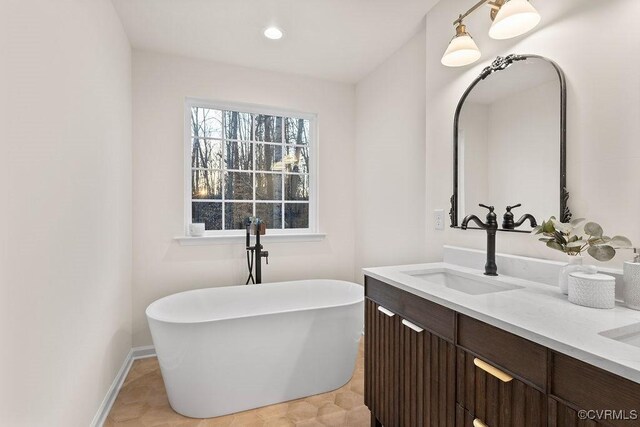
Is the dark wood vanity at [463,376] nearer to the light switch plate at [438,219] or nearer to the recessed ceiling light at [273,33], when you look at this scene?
the light switch plate at [438,219]

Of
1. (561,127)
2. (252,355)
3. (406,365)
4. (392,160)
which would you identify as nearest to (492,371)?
(406,365)

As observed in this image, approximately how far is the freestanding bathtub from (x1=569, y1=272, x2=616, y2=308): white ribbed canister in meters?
1.30

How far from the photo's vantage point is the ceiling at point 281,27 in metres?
2.09

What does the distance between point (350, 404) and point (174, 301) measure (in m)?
1.47

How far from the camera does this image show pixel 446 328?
3.78ft

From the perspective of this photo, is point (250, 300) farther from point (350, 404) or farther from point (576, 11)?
point (576, 11)

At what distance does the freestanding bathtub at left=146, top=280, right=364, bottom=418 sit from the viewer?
1.82 m

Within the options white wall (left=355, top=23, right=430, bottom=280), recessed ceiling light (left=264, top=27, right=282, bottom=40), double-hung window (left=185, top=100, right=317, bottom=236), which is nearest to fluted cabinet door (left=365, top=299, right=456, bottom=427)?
white wall (left=355, top=23, right=430, bottom=280)

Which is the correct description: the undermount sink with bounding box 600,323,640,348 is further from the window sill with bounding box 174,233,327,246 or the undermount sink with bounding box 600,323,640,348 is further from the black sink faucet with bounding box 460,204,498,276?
the window sill with bounding box 174,233,327,246

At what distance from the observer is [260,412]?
193cm

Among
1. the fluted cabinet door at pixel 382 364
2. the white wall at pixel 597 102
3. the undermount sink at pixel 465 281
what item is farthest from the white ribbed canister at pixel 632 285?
the fluted cabinet door at pixel 382 364

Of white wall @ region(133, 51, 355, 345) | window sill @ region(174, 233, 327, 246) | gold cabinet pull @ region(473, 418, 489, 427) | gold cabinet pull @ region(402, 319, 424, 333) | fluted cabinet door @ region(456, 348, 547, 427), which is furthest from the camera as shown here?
window sill @ region(174, 233, 327, 246)

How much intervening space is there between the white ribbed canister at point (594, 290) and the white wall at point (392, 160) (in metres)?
1.27

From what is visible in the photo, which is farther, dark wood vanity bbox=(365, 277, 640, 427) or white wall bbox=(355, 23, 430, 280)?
white wall bbox=(355, 23, 430, 280)
